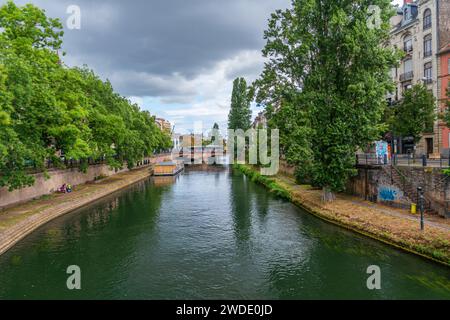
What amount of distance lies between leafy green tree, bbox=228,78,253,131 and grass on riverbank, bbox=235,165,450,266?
5105cm

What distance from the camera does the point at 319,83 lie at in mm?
26203

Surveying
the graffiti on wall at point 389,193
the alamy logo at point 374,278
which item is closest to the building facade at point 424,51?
the graffiti on wall at point 389,193

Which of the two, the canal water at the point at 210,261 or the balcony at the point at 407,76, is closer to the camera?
the canal water at the point at 210,261

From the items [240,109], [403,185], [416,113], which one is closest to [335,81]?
[403,185]

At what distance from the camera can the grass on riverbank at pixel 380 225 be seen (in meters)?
15.3

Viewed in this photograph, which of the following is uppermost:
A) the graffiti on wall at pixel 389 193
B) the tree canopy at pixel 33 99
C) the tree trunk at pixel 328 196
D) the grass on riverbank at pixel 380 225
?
the tree canopy at pixel 33 99

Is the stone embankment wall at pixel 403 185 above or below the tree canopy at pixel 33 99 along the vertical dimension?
below

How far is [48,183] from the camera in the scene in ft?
107

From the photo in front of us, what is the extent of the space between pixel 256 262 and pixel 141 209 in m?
18.0

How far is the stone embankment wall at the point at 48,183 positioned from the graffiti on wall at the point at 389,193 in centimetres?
2877

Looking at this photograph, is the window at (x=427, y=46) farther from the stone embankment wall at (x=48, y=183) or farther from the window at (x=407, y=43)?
the stone embankment wall at (x=48, y=183)

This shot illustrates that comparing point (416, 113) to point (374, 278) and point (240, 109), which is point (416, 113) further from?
point (240, 109)

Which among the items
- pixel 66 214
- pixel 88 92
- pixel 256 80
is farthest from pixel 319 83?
pixel 88 92

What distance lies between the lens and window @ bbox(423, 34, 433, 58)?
4056 centimetres
